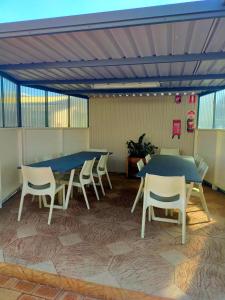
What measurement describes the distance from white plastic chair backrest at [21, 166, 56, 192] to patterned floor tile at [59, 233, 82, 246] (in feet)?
2.34

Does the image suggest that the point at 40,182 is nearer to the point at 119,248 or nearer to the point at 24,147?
the point at 119,248

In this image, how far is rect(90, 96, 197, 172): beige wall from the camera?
22.9 ft

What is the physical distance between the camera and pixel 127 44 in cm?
286

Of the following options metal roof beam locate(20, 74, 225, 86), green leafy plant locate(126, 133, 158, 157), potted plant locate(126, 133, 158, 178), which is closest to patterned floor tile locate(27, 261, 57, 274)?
metal roof beam locate(20, 74, 225, 86)

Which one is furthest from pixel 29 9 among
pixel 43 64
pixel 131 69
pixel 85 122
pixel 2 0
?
pixel 85 122

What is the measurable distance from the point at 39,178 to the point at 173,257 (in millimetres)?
2055

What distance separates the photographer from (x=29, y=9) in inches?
174

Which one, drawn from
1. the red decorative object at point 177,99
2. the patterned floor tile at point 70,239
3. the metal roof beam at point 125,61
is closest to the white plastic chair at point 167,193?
the patterned floor tile at point 70,239

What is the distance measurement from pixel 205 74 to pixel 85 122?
429cm

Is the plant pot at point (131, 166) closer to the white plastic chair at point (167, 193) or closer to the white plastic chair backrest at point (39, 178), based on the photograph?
the white plastic chair backrest at point (39, 178)

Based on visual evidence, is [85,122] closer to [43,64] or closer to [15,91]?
[15,91]

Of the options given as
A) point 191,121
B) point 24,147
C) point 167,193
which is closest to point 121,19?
point 167,193

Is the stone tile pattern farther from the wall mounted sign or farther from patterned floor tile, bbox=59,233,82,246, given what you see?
the wall mounted sign

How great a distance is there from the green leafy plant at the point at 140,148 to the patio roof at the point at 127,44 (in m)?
2.59
